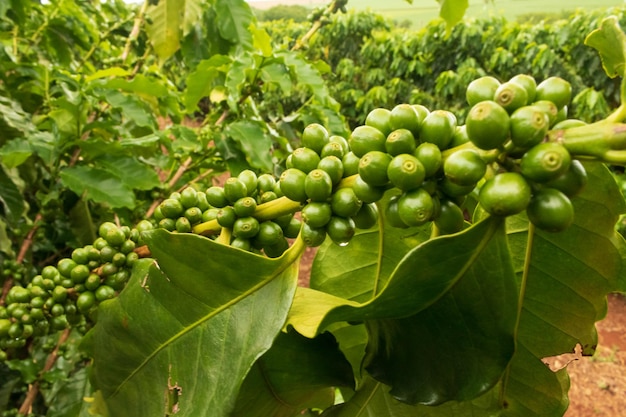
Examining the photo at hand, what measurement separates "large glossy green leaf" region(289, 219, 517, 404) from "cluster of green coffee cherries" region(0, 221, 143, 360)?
1.24 ft

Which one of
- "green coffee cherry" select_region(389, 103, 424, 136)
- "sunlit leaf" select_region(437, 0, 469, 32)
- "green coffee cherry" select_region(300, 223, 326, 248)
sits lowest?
"green coffee cherry" select_region(300, 223, 326, 248)

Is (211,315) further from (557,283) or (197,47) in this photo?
(197,47)

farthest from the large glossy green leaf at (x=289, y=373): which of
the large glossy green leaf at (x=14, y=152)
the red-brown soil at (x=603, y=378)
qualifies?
the red-brown soil at (x=603, y=378)

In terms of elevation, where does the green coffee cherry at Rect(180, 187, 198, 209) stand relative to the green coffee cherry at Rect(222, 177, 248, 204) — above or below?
below

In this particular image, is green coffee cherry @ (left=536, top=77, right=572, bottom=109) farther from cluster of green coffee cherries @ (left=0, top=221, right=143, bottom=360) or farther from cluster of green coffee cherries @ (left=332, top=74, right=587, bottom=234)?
cluster of green coffee cherries @ (left=0, top=221, right=143, bottom=360)

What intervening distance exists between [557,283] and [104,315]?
0.75 metres

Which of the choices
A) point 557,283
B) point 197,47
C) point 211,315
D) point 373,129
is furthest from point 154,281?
point 197,47

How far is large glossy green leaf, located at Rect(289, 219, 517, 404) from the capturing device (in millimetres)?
577

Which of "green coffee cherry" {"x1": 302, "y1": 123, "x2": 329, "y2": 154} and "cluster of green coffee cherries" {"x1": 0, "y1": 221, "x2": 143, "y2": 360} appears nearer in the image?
"green coffee cherry" {"x1": 302, "y1": 123, "x2": 329, "y2": 154}

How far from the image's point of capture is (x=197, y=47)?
2562 millimetres

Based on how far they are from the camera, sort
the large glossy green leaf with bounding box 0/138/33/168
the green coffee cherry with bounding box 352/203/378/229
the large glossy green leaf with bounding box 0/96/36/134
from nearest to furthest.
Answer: the green coffee cherry with bounding box 352/203/378/229 < the large glossy green leaf with bounding box 0/138/33/168 < the large glossy green leaf with bounding box 0/96/36/134

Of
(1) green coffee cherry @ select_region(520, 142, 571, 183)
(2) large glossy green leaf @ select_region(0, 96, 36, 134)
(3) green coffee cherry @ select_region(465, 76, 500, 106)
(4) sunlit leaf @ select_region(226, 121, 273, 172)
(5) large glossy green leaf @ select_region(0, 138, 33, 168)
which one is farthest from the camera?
(4) sunlit leaf @ select_region(226, 121, 273, 172)

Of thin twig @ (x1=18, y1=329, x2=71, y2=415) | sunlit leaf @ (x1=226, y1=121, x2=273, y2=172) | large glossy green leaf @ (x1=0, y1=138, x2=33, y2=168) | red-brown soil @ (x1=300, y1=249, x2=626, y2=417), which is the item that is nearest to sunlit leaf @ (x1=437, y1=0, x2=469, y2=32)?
sunlit leaf @ (x1=226, y1=121, x2=273, y2=172)

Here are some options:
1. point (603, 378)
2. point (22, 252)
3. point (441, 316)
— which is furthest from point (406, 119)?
point (603, 378)
